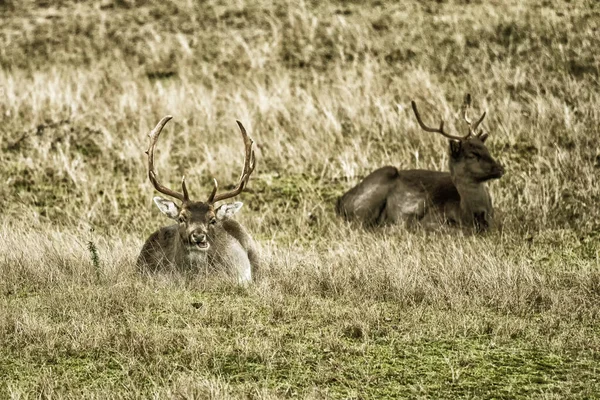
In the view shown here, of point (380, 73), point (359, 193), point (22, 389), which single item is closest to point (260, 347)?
point (22, 389)

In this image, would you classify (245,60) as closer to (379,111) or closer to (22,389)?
(379,111)

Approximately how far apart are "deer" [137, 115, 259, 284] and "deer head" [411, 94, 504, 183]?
320 cm

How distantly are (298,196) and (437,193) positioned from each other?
6.10 ft

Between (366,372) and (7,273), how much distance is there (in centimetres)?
388

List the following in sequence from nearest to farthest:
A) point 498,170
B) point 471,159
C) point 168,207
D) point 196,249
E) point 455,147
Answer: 1. point 196,249
2. point 168,207
3. point 498,170
4. point 471,159
5. point 455,147

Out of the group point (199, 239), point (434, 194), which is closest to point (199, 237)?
point (199, 239)

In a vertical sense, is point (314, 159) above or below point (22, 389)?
below

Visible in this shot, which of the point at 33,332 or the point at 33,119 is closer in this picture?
the point at 33,332

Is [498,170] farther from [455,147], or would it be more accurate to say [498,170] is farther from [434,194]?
[434,194]

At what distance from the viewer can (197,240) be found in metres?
8.71

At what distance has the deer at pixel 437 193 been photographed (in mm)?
11641

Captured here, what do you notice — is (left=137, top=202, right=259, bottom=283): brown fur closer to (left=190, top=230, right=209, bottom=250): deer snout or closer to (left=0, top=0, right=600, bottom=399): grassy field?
(left=190, top=230, right=209, bottom=250): deer snout

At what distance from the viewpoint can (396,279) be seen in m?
8.62

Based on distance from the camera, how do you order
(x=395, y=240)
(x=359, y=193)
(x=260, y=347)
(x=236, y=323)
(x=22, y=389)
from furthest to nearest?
(x=359, y=193)
(x=395, y=240)
(x=236, y=323)
(x=260, y=347)
(x=22, y=389)
